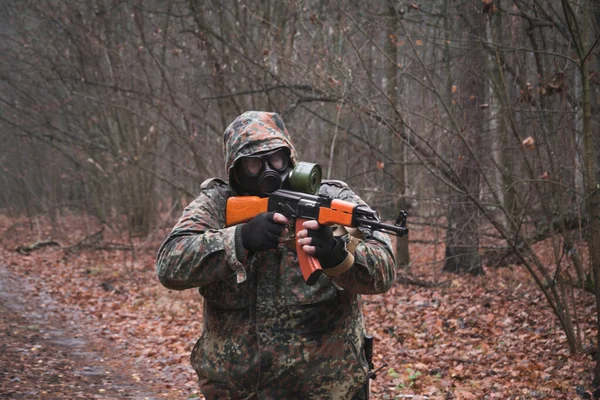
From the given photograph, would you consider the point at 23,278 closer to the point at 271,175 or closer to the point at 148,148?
the point at 148,148

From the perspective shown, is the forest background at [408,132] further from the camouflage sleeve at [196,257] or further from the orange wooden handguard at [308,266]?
the camouflage sleeve at [196,257]

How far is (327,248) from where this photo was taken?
2.37 meters

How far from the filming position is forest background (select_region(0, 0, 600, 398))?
6180mm

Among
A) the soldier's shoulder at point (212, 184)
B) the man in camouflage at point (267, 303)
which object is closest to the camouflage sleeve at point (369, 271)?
the man in camouflage at point (267, 303)

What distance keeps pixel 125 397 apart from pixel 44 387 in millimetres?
872

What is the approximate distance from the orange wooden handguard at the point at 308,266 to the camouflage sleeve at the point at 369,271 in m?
0.13

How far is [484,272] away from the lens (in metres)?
10.1

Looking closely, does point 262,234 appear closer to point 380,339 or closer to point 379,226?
point 379,226

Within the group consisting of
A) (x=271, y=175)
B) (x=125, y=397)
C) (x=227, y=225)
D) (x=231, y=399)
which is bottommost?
(x=125, y=397)

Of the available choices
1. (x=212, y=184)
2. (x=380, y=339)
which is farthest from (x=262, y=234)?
(x=380, y=339)

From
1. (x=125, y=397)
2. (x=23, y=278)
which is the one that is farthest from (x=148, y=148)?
(x=125, y=397)

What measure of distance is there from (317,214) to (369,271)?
1.06 ft

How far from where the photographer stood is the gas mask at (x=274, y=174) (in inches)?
105

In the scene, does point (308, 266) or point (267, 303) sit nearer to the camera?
point (308, 266)
